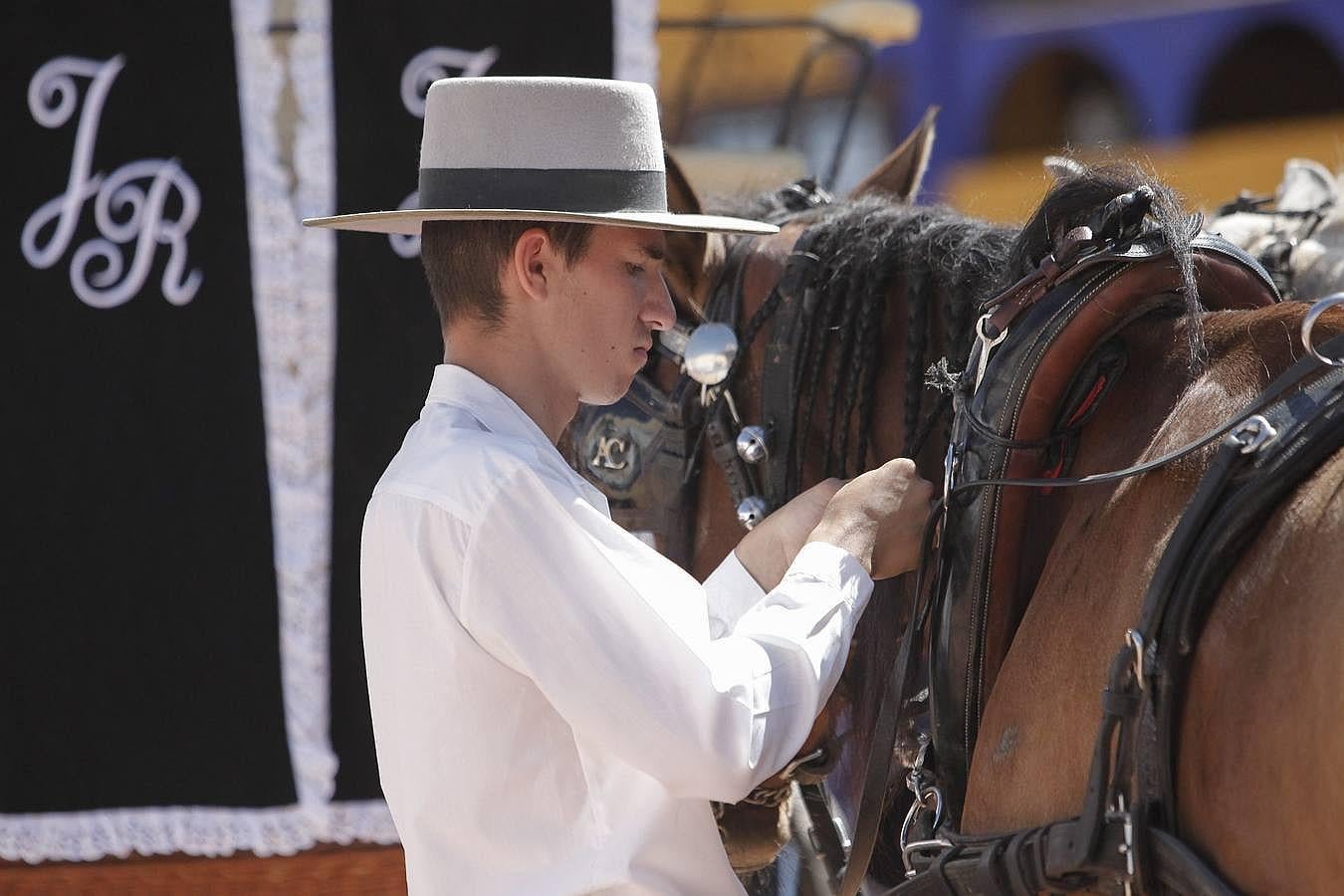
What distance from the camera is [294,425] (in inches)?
108

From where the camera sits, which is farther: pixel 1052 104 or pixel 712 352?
pixel 1052 104

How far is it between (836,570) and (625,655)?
248 mm

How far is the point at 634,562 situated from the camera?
135cm

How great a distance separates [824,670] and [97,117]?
6.49 feet

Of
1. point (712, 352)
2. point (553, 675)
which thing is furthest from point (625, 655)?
point (712, 352)

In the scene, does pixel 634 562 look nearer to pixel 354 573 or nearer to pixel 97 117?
pixel 354 573

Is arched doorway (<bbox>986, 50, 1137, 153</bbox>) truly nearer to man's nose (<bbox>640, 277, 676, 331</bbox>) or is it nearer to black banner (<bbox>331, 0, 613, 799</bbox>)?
black banner (<bbox>331, 0, 613, 799</bbox>)

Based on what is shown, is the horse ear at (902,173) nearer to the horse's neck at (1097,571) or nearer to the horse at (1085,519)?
the horse at (1085,519)

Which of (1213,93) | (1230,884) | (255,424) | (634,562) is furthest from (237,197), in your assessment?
(1213,93)

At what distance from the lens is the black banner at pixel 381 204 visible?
275 cm

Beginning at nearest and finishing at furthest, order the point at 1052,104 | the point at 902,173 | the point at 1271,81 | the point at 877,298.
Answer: the point at 877,298 → the point at 902,173 → the point at 1271,81 → the point at 1052,104

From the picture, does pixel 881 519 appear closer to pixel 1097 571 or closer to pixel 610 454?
pixel 1097 571

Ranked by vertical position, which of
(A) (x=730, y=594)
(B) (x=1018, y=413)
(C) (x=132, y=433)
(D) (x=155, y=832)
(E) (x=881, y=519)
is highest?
(B) (x=1018, y=413)

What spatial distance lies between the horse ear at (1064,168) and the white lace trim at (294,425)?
1.18 m
